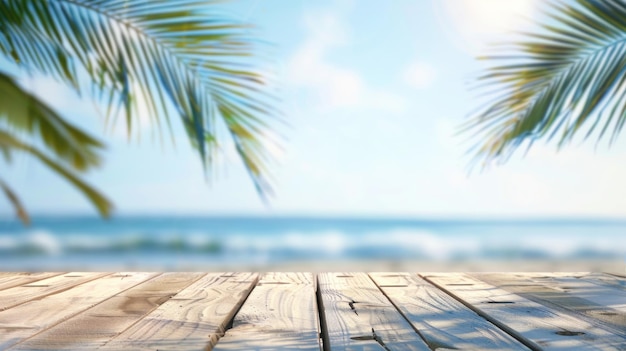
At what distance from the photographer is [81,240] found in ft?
42.6

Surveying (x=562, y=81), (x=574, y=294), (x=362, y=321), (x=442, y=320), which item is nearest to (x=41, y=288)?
(x=362, y=321)

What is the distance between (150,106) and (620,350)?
1.00 m

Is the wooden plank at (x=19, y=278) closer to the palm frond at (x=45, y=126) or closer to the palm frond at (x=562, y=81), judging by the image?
the palm frond at (x=45, y=126)

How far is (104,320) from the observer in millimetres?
1191

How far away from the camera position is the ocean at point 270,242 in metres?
12.5

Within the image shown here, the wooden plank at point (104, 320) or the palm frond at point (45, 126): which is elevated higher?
the palm frond at point (45, 126)

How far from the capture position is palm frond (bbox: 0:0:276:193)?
53.9 inches

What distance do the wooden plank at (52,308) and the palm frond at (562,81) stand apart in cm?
106

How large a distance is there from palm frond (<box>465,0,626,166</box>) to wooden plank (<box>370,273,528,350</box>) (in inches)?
18.5

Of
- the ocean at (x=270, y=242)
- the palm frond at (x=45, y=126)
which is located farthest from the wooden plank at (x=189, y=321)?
the ocean at (x=270, y=242)

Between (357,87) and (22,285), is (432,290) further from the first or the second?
(357,87)

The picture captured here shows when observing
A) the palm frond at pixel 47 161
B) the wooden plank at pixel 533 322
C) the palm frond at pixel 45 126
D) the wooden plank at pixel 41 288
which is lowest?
the wooden plank at pixel 533 322

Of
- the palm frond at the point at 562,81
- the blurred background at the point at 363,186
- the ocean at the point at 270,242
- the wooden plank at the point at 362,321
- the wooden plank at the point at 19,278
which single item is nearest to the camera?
the wooden plank at the point at 362,321

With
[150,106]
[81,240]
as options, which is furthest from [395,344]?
[81,240]
